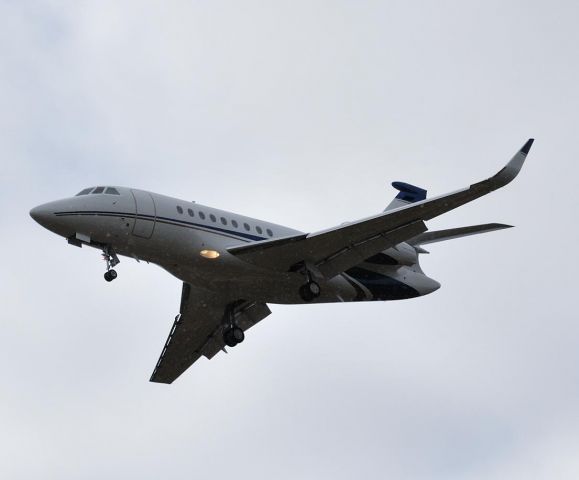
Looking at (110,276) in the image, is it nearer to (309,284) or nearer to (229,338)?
(309,284)

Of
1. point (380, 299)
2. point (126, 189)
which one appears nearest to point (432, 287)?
point (380, 299)

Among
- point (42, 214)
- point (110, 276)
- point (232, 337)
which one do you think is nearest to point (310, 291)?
point (232, 337)

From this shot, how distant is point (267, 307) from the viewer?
39719 millimetres

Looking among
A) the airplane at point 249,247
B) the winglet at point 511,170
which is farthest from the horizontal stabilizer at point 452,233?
the winglet at point 511,170

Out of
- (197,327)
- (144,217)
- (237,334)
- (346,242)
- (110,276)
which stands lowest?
(110,276)

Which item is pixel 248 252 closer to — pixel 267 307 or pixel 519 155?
pixel 267 307

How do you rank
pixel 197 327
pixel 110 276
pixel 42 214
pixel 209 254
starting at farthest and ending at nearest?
1. pixel 197 327
2. pixel 209 254
3. pixel 110 276
4. pixel 42 214

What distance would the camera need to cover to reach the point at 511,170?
3144cm

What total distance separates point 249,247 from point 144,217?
10.7 feet

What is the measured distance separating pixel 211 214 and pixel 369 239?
4.89 metres

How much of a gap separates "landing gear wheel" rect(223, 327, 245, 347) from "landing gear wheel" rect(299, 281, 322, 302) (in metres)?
3.90

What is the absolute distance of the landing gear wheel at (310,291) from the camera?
3566 centimetres

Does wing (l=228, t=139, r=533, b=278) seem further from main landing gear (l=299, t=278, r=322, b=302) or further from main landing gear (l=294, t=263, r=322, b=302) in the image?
main landing gear (l=299, t=278, r=322, b=302)

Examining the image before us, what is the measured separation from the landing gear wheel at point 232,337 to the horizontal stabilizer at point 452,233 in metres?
6.54
